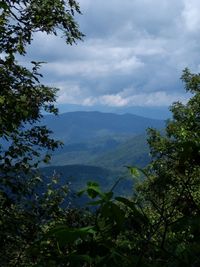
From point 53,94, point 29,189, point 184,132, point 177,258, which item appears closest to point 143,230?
point 177,258

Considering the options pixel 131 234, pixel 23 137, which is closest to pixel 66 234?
pixel 131 234

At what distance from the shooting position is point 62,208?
13938mm

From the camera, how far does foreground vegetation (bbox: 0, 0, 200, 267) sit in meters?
2.13

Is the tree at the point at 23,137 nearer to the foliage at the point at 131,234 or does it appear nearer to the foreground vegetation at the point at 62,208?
the foreground vegetation at the point at 62,208

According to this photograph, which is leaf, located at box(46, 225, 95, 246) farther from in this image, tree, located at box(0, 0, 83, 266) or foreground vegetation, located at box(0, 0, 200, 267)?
tree, located at box(0, 0, 83, 266)

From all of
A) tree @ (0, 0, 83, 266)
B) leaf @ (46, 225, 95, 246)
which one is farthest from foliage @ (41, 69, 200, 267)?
tree @ (0, 0, 83, 266)

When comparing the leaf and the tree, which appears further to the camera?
the tree

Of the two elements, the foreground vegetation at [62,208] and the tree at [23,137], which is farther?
the tree at [23,137]

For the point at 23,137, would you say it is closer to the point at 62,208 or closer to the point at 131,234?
the point at 62,208

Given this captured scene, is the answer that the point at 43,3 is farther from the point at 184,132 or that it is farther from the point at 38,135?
the point at 184,132

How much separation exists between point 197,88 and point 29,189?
112 ft

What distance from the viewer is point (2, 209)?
11.4m

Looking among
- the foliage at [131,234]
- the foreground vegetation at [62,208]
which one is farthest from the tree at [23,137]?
the foliage at [131,234]

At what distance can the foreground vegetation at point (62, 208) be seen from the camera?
2.13 m
